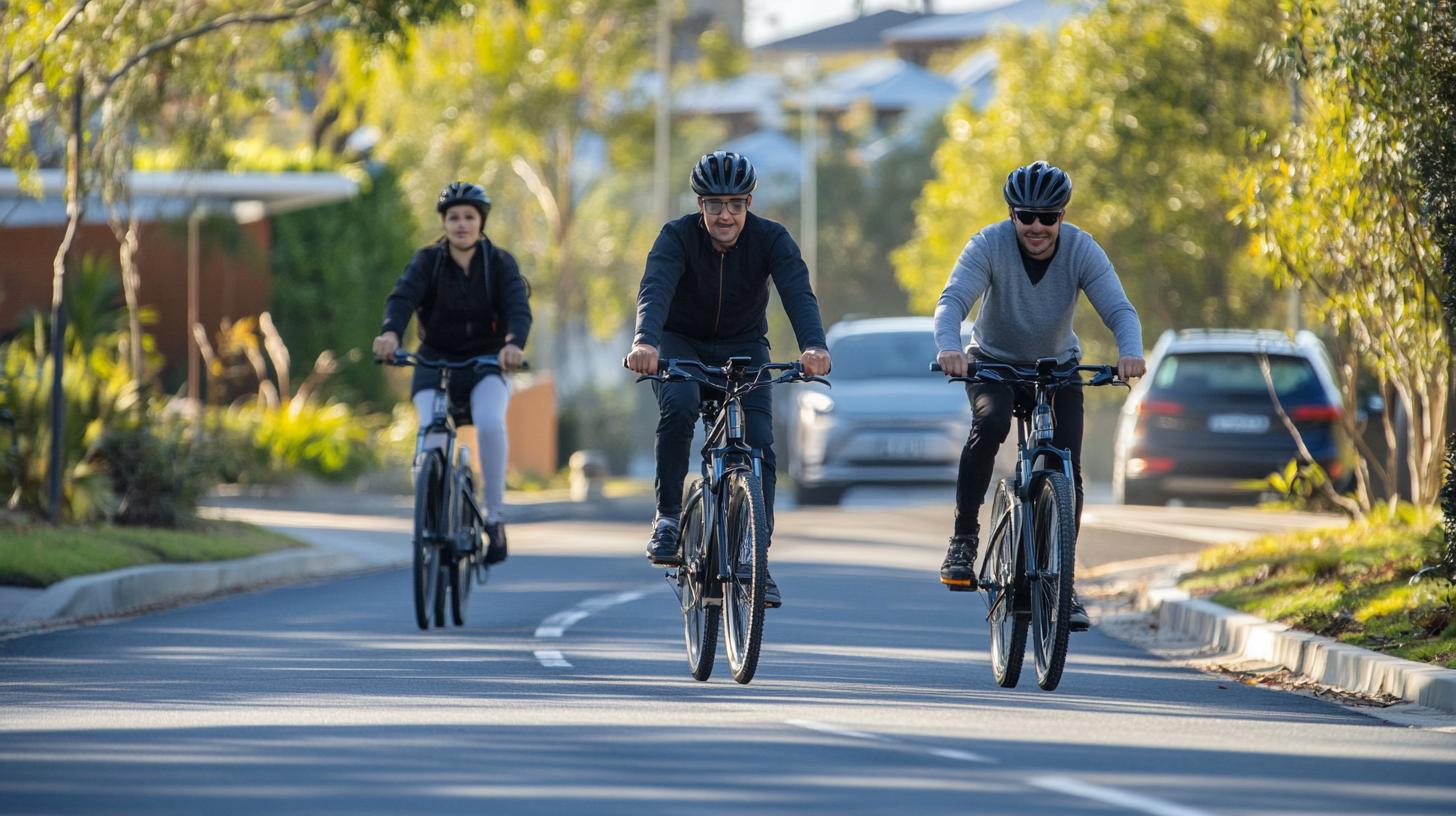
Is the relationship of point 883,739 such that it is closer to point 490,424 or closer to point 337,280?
point 490,424

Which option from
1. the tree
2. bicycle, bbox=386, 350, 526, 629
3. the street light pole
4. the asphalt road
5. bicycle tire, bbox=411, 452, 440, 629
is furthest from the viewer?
the street light pole

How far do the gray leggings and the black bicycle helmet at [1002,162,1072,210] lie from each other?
365 cm

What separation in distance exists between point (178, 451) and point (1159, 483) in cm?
803

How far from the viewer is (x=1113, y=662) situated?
11164 mm

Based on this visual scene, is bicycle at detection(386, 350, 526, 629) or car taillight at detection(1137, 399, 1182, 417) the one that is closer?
bicycle at detection(386, 350, 526, 629)

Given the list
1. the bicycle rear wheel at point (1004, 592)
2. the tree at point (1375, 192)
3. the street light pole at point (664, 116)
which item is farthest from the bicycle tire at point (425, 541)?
the street light pole at point (664, 116)

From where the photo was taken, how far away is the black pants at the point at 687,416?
31.6 ft

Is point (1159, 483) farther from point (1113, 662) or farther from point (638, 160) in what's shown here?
point (638, 160)

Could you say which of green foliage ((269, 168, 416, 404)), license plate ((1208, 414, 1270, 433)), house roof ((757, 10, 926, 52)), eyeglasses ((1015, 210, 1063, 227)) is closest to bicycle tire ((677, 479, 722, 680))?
eyeglasses ((1015, 210, 1063, 227))

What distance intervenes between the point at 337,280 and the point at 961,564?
72.7 ft

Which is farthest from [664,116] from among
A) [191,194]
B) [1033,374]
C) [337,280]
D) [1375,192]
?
[1033,374]

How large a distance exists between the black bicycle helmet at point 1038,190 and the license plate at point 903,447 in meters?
13.0

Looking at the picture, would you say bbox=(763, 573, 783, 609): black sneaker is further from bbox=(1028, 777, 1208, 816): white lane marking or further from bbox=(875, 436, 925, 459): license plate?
bbox=(875, 436, 925, 459): license plate

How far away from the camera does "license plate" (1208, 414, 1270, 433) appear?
66.7 ft
